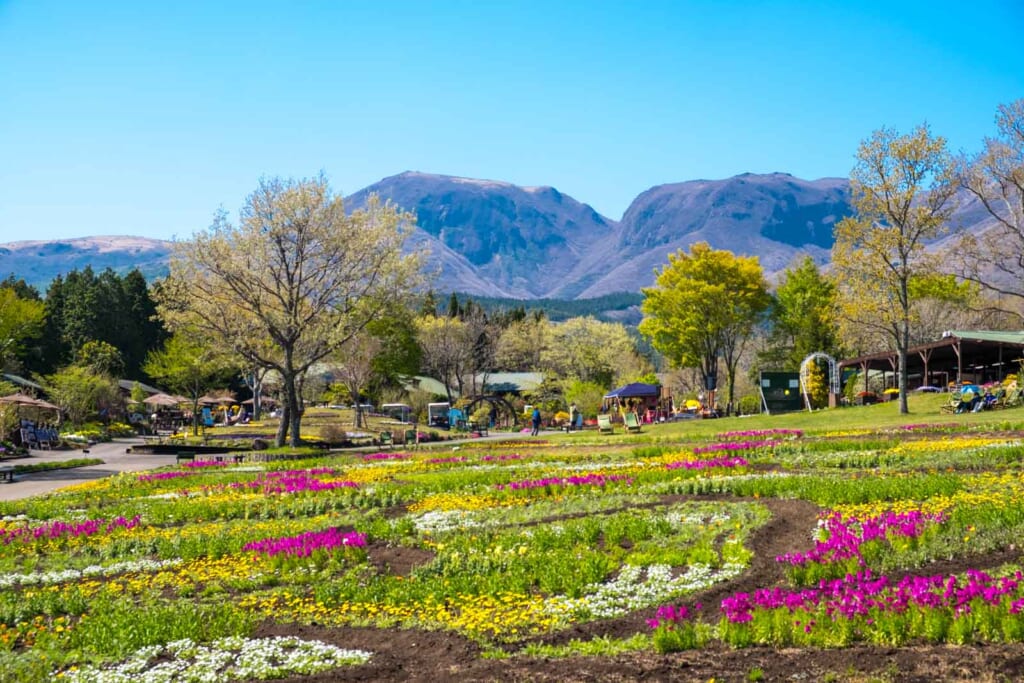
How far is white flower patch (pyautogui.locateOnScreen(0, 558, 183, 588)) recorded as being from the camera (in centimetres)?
1092

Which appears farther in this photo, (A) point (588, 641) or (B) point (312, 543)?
(B) point (312, 543)

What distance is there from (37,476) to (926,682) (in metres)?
30.2

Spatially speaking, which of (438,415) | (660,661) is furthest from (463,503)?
(438,415)

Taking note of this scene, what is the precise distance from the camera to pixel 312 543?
36.8 feet

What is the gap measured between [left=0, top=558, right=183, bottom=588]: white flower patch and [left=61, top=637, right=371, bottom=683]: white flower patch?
160 inches

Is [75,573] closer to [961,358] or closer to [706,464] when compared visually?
[706,464]

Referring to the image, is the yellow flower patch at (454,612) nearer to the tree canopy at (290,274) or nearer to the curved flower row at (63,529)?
the curved flower row at (63,529)

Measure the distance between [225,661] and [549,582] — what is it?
3.48m

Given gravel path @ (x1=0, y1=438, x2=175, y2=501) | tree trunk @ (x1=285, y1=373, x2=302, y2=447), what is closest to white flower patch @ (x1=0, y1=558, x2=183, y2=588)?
gravel path @ (x1=0, y1=438, x2=175, y2=501)

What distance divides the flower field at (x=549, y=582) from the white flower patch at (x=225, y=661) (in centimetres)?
3

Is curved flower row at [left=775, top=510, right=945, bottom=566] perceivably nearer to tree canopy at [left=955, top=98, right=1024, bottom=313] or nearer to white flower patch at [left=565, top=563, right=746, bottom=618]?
white flower patch at [left=565, top=563, right=746, bottom=618]

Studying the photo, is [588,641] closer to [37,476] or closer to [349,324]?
[37,476]

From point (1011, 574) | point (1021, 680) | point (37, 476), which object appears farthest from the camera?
point (37, 476)

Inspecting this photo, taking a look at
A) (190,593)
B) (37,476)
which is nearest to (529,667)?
(190,593)
